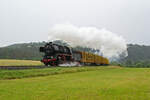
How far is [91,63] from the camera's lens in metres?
52.8

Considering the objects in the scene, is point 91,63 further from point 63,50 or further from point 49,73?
point 49,73

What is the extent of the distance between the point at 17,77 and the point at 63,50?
17894 mm

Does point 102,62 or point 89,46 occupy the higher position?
point 89,46

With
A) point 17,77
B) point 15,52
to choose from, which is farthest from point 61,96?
point 15,52

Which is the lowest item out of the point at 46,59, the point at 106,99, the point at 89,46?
the point at 106,99

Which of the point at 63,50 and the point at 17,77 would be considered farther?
the point at 63,50

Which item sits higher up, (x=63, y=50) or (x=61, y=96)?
(x=63, y=50)

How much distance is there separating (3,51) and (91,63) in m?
100

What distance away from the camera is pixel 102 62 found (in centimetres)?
5938

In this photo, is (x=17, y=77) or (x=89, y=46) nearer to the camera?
(x=17, y=77)

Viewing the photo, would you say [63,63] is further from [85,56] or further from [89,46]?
[89,46]

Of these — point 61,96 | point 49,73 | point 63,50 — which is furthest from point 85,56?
point 61,96

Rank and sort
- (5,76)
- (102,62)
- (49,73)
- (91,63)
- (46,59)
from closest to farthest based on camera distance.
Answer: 1. (5,76)
2. (49,73)
3. (46,59)
4. (91,63)
5. (102,62)

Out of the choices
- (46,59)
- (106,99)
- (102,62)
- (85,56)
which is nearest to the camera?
(106,99)
